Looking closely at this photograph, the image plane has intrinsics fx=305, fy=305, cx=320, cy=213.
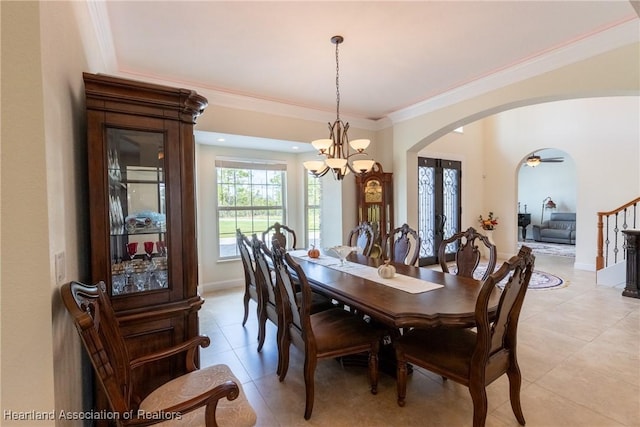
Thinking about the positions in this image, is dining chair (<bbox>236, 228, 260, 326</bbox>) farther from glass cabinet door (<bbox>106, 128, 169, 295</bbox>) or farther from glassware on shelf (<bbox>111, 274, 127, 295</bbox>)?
glassware on shelf (<bbox>111, 274, 127, 295</bbox>)

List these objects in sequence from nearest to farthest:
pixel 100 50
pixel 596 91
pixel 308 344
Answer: pixel 308 344 < pixel 100 50 < pixel 596 91

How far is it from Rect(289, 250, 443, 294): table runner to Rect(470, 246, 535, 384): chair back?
52 centimetres

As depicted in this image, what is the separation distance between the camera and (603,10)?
7.84ft

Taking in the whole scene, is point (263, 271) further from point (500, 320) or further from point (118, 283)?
point (500, 320)

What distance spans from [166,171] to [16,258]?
885 mm

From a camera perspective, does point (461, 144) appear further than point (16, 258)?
Yes

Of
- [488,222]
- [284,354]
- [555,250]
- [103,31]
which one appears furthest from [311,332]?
[555,250]

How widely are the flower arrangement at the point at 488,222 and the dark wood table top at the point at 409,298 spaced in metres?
4.85

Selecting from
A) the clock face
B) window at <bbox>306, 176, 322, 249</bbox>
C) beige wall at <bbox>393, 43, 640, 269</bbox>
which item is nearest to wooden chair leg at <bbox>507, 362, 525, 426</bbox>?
beige wall at <bbox>393, 43, 640, 269</bbox>

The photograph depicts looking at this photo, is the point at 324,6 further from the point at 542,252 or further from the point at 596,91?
the point at 542,252

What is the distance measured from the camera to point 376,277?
2561mm

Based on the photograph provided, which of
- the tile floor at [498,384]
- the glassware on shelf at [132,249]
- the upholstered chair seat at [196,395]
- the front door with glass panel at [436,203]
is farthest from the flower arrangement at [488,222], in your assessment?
the glassware on shelf at [132,249]

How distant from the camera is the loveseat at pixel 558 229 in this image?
9227 mm

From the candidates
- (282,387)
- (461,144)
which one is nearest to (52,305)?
(282,387)
